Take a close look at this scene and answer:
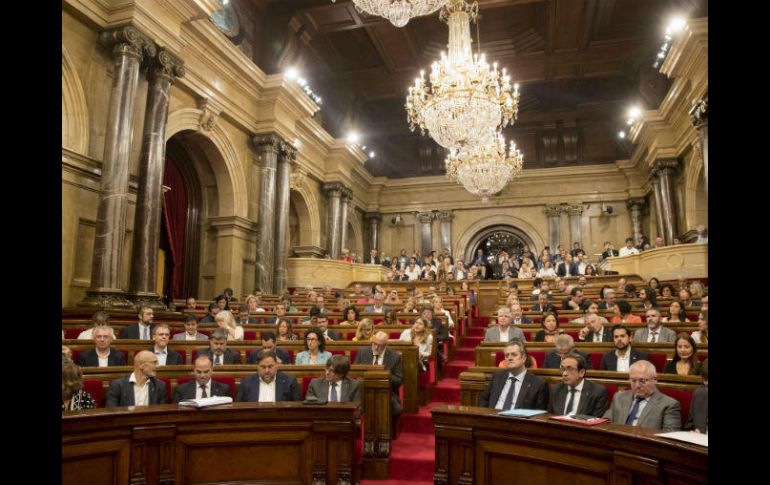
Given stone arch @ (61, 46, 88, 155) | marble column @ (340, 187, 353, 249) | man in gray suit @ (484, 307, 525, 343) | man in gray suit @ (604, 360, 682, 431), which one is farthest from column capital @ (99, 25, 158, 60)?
marble column @ (340, 187, 353, 249)

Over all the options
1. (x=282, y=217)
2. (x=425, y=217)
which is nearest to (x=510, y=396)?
(x=282, y=217)

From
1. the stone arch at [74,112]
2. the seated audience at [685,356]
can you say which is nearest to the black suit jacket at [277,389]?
the seated audience at [685,356]

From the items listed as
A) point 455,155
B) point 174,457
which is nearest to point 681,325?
point 174,457

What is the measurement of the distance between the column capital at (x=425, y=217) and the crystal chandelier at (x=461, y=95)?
1092 centimetres

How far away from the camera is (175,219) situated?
11.3 m

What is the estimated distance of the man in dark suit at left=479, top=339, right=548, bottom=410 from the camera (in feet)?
12.0

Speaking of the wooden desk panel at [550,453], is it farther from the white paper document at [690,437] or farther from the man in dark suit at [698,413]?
the man in dark suit at [698,413]

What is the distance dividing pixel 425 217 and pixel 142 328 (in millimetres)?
14298

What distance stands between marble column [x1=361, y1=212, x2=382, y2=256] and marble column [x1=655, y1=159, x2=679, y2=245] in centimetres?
945

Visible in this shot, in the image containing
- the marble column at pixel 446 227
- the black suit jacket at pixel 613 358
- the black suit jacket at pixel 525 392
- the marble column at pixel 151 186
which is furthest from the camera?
the marble column at pixel 446 227

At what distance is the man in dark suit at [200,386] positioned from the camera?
387 cm

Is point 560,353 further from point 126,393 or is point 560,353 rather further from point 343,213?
point 343,213

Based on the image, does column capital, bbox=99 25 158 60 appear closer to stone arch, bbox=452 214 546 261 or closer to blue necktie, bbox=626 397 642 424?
blue necktie, bbox=626 397 642 424
